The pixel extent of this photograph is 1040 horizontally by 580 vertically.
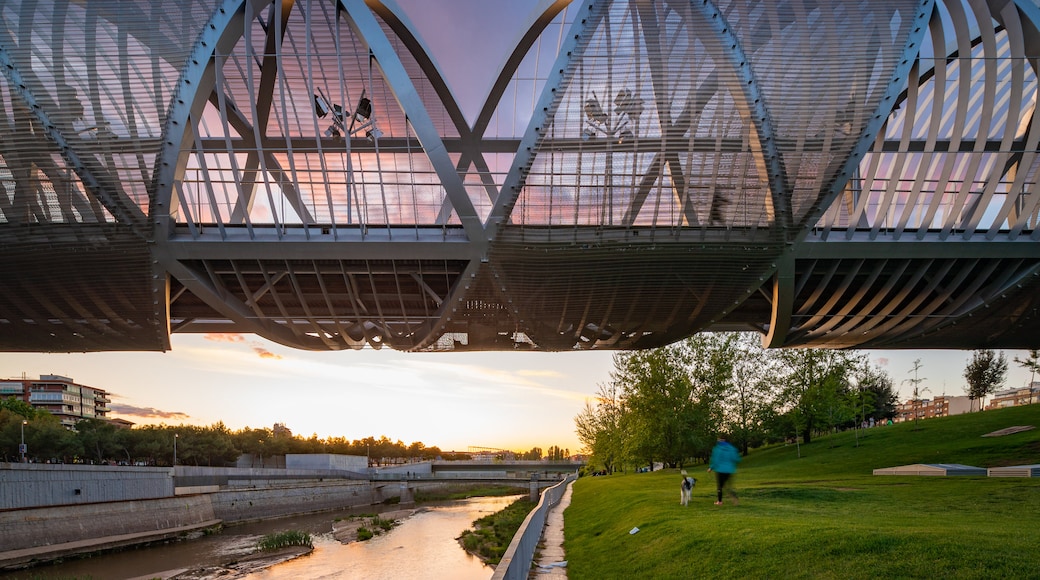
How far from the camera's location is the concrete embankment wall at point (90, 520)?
29328mm

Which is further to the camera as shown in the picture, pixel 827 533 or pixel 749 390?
pixel 749 390

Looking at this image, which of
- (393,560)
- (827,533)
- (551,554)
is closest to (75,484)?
(393,560)

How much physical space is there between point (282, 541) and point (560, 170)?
2823 cm

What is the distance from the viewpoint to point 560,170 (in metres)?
21.4

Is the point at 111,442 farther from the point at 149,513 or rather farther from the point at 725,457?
the point at 725,457

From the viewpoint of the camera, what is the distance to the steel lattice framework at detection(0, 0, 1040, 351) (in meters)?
20.0

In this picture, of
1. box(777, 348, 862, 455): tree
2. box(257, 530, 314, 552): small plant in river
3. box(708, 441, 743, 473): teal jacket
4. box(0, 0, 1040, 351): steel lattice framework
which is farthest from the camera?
box(777, 348, 862, 455): tree

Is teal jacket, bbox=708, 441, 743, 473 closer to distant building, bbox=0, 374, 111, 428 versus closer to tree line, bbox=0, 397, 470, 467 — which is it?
tree line, bbox=0, 397, 470, 467

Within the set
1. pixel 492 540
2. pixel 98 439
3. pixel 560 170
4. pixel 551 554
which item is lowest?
pixel 492 540

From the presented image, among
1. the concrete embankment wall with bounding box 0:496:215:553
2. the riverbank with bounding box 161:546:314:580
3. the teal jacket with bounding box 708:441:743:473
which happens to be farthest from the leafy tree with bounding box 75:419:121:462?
the teal jacket with bounding box 708:441:743:473

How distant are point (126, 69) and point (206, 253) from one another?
5.33 m

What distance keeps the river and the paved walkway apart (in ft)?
19.6

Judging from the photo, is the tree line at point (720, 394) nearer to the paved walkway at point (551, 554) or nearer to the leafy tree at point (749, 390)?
the leafy tree at point (749, 390)

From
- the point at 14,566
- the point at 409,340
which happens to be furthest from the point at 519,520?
the point at 14,566
